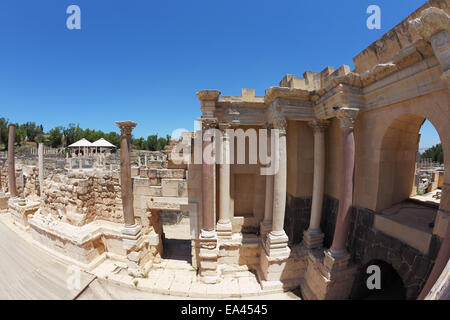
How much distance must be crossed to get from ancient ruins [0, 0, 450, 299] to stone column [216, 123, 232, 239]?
0.04 metres

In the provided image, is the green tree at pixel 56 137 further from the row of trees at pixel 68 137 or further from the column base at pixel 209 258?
the column base at pixel 209 258

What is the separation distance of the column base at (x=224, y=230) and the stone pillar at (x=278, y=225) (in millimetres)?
1526

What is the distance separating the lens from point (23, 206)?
11.0 meters

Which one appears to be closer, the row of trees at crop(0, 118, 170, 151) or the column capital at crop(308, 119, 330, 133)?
the column capital at crop(308, 119, 330, 133)

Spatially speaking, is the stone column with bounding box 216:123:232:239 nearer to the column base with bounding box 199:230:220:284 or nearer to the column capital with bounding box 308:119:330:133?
the column base with bounding box 199:230:220:284

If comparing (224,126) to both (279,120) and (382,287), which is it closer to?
(279,120)

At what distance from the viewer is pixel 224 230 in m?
7.09

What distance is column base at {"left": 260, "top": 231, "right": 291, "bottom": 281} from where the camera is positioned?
613cm

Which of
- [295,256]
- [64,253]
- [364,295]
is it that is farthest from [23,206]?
[364,295]

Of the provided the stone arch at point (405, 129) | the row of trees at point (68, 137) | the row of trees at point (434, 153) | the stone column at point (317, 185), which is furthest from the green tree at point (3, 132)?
the row of trees at point (434, 153)

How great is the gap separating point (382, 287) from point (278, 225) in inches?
147

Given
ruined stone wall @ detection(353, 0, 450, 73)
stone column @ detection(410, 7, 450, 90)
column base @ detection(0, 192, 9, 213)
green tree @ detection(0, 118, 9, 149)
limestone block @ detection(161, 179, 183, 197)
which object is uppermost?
green tree @ detection(0, 118, 9, 149)

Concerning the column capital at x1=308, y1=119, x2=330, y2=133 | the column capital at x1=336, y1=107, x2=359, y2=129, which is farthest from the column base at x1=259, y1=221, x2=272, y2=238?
the column capital at x1=336, y1=107, x2=359, y2=129
